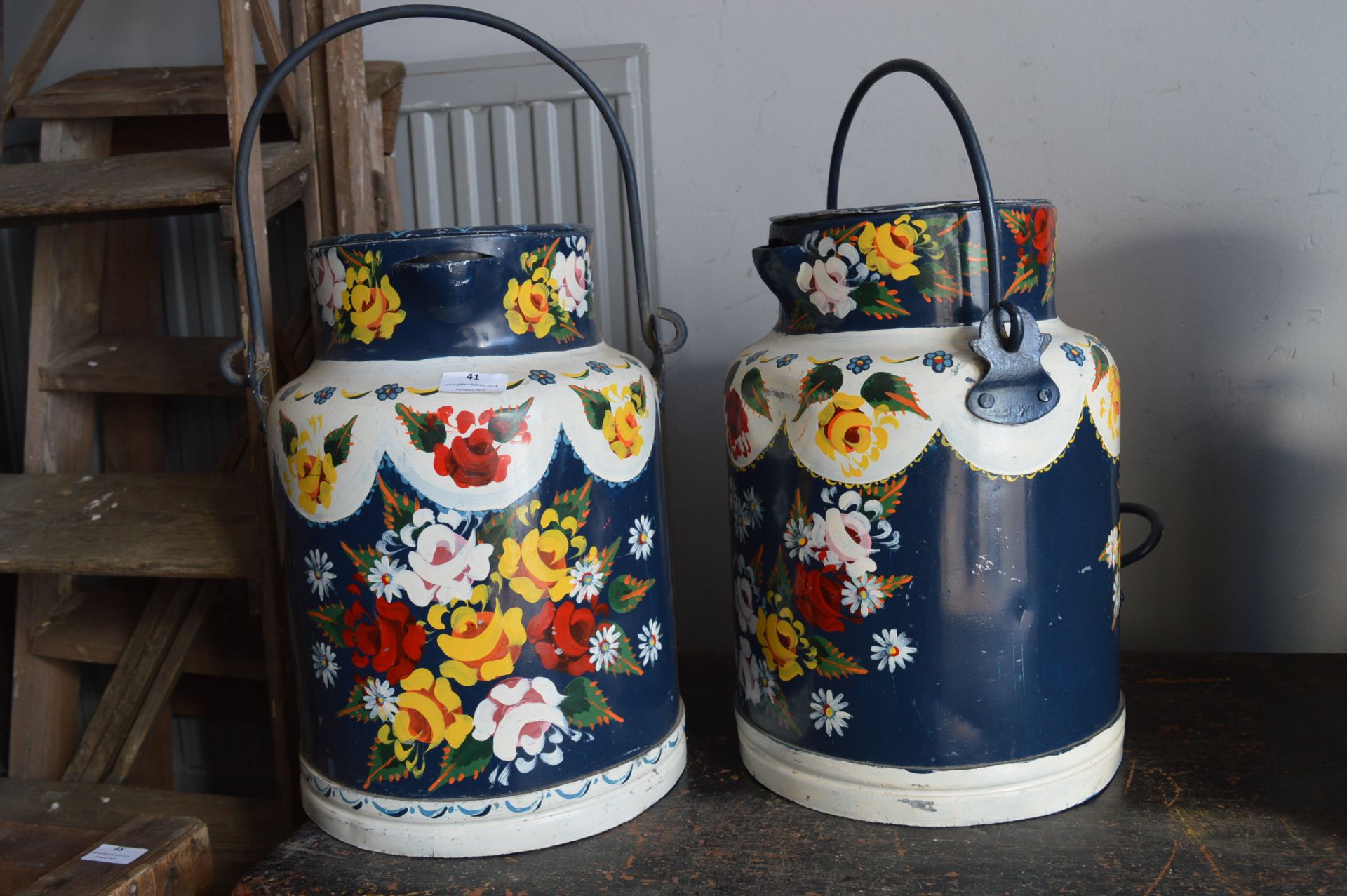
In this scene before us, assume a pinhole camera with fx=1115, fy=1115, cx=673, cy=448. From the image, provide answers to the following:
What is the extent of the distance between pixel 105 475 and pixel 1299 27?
1.43m

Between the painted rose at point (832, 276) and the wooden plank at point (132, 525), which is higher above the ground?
the painted rose at point (832, 276)

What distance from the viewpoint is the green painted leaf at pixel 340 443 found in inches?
35.0

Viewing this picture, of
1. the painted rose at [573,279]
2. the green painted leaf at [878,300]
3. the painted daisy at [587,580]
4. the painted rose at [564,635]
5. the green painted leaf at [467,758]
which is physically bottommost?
the green painted leaf at [467,758]

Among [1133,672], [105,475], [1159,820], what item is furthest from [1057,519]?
[105,475]

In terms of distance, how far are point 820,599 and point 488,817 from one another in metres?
0.33

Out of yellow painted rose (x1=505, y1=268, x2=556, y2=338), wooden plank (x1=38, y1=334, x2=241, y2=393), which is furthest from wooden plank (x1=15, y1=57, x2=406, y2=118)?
yellow painted rose (x1=505, y1=268, x2=556, y2=338)

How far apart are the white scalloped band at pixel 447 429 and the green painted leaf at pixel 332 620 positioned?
0.07 metres

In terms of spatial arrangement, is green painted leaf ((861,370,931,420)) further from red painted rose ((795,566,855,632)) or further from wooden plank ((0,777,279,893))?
wooden plank ((0,777,279,893))

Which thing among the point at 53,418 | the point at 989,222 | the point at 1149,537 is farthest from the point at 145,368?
the point at 1149,537

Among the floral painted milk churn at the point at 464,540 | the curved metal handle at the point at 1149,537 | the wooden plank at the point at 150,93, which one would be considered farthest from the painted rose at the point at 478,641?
the wooden plank at the point at 150,93

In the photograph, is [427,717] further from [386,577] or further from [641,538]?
[641,538]

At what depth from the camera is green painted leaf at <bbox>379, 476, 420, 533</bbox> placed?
88 centimetres

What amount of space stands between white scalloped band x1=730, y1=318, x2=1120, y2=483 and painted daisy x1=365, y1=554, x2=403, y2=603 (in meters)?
0.32

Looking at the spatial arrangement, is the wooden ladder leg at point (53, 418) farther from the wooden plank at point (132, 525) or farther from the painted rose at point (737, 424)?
the painted rose at point (737, 424)
